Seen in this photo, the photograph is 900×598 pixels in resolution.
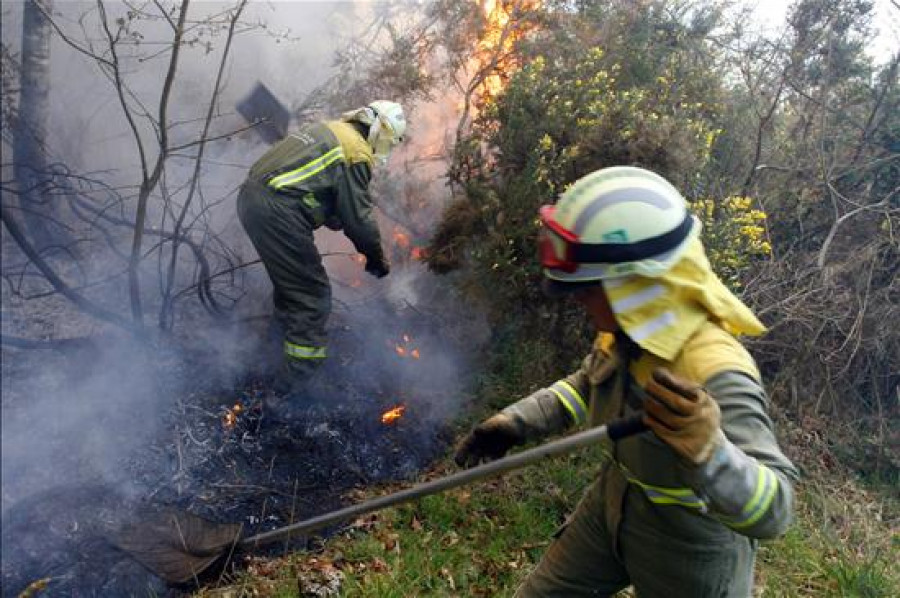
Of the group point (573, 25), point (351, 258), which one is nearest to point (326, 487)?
point (351, 258)

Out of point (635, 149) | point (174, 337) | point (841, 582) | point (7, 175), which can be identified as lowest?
point (841, 582)

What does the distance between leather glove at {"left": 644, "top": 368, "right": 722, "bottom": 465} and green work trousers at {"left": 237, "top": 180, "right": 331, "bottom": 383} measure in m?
3.75

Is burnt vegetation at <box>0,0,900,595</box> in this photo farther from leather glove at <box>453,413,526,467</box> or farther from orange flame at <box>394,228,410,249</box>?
leather glove at <box>453,413,526,467</box>

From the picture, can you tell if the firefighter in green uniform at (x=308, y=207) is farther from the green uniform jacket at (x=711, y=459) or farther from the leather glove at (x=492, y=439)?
the green uniform jacket at (x=711, y=459)

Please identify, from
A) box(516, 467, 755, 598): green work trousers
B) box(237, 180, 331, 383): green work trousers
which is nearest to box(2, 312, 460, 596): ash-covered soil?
box(237, 180, 331, 383): green work trousers

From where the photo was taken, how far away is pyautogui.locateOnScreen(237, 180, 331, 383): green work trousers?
4883mm

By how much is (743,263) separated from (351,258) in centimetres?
392

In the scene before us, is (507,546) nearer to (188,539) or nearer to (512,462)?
(188,539)

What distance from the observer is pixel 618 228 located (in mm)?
1927

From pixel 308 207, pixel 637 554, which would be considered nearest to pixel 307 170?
pixel 308 207

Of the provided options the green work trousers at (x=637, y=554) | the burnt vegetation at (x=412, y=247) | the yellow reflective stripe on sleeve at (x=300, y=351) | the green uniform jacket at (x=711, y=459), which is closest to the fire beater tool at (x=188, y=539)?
the burnt vegetation at (x=412, y=247)

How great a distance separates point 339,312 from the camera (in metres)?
6.51

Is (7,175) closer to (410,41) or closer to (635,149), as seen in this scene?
(410,41)

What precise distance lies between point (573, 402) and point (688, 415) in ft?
3.23
